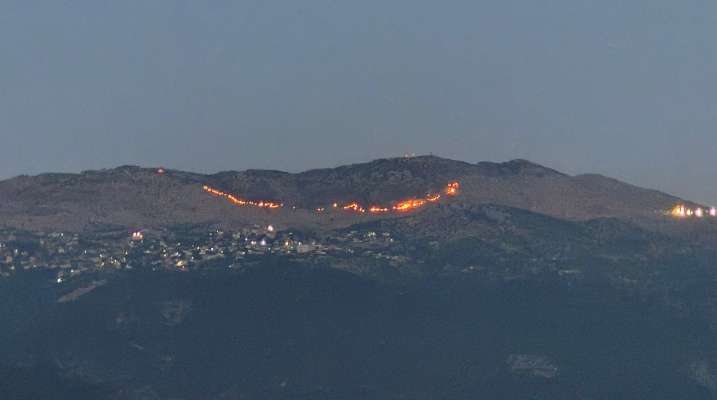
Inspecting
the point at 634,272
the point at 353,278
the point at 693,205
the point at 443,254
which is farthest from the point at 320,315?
the point at 693,205

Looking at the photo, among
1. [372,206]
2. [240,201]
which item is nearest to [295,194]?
[240,201]

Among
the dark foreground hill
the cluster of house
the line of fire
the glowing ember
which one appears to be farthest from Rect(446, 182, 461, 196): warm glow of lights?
the dark foreground hill

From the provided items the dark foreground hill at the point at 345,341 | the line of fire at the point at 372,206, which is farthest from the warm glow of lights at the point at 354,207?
the dark foreground hill at the point at 345,341

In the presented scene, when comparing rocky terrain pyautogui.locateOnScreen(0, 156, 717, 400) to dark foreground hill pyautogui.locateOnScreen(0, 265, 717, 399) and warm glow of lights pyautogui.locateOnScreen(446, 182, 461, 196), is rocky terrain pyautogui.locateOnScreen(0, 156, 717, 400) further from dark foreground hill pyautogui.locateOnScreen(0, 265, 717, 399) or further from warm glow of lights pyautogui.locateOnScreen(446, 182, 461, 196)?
warm glow of lights pyautogui.locateOnScreen(446, 182, 461, 196)

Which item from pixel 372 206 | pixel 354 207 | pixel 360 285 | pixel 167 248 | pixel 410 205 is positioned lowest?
pixel 360 285

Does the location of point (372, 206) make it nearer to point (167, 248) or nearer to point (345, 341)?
point (345, 341)

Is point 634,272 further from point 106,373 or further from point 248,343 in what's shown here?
point 106,373
